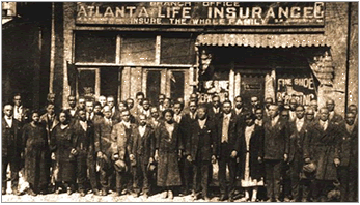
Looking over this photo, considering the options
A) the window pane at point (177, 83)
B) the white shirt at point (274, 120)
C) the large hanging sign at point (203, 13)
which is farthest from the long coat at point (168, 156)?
the large hanging sign at point (203, 13)

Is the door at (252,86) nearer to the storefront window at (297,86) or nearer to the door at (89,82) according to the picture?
the storefront window at (297,86)

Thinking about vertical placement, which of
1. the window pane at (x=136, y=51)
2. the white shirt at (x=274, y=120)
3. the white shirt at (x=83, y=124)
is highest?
the window pane at (x=136, y=51)

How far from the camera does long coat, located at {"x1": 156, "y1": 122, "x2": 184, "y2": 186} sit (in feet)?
23.9

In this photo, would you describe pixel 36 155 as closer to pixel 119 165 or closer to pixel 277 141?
pixel 119 165

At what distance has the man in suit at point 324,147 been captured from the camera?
707 cm

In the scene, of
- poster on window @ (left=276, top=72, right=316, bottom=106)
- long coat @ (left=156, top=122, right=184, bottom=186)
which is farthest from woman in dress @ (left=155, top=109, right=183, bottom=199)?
poster on window @ (left=276, top=72, right=316, bottom=106)

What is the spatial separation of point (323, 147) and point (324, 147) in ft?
0.05

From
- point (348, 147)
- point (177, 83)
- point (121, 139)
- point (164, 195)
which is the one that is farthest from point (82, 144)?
point (348, 147)

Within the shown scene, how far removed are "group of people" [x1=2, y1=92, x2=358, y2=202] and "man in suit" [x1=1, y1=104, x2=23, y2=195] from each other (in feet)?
0.05

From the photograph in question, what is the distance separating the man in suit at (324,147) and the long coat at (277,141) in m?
0.30

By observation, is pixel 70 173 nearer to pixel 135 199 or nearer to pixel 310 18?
pixel 135 199

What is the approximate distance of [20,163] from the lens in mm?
7555

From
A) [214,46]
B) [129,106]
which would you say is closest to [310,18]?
[214,46]

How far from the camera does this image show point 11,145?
7.43 metres
